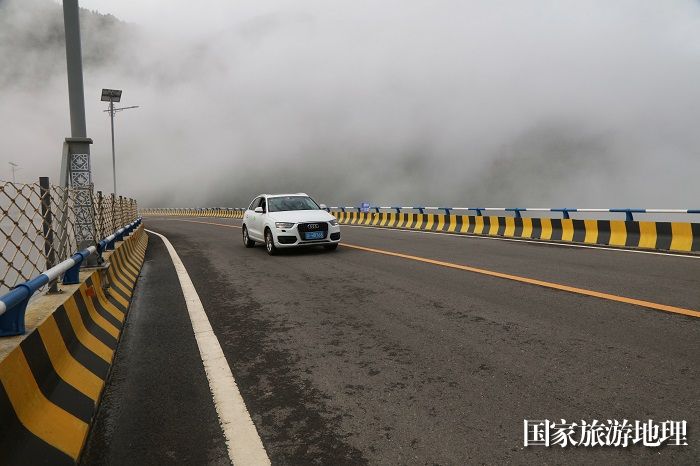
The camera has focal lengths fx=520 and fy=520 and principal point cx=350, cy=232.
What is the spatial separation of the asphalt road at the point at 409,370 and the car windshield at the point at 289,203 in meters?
5.27

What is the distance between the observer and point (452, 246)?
1276 cm

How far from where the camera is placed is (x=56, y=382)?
3.30m

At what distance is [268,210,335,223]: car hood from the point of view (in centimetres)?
1171

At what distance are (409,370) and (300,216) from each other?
831cm

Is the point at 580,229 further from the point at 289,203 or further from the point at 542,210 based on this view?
the point at 289,203

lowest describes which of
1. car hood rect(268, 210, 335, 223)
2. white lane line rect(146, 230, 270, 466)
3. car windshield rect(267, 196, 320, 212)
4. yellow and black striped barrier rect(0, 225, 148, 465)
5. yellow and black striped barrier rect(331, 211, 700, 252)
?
white lane line rect(146, 230, 270, 466)

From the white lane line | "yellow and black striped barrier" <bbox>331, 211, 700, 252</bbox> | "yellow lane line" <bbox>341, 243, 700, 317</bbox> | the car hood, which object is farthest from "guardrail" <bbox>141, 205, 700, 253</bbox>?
the white lane line

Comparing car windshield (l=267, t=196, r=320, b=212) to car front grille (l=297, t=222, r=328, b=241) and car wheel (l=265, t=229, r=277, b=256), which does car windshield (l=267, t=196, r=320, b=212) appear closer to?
car wheel (l=265, t=229, r=277, b=256)

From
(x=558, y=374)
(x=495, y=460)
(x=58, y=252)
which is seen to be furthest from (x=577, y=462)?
(x=58, y=252)

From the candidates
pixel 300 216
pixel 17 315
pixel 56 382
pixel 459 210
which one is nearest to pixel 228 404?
pixel 56 382

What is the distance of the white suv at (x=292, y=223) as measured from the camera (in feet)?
38.1

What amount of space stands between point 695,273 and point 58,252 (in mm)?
8735

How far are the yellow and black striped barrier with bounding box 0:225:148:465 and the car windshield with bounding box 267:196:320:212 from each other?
7.70 meters

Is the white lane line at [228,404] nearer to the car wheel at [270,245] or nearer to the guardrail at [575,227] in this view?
the car wheel at [270,245]
